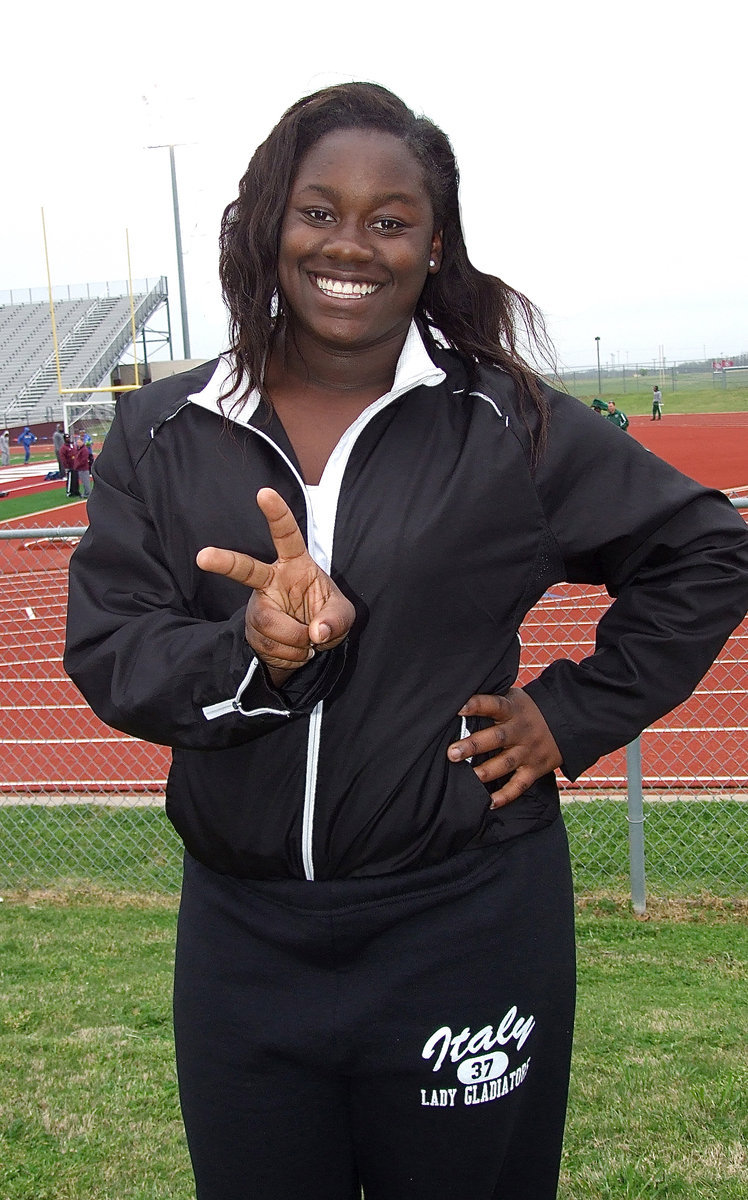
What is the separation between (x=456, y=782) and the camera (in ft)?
4.80

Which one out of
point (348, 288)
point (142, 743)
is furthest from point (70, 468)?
point (348, 288)

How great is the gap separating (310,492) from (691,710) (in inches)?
228

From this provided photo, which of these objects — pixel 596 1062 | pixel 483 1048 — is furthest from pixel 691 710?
pixel 483 1048

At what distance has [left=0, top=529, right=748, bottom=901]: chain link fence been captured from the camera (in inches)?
196

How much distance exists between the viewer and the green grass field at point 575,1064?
262 cm

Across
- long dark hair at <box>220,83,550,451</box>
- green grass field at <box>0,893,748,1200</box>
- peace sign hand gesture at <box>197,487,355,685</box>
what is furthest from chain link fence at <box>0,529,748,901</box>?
peace sign hand gesture at <box>197,487,355,685</box>

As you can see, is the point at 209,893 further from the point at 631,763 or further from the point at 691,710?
the point at 691,710

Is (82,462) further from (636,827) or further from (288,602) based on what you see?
(288,602)

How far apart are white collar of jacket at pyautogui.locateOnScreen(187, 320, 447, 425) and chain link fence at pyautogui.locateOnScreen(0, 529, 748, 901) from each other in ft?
8.89

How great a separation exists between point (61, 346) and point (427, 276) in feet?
156

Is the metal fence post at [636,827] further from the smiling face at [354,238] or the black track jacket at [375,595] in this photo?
the smiling face at [354,238]

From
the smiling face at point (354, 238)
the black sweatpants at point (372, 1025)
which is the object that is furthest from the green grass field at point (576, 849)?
the smiling face at point (354, 238)

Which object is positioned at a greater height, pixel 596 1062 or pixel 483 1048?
pixel 483 1048

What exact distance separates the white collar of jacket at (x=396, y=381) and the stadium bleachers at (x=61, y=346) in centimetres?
4033
